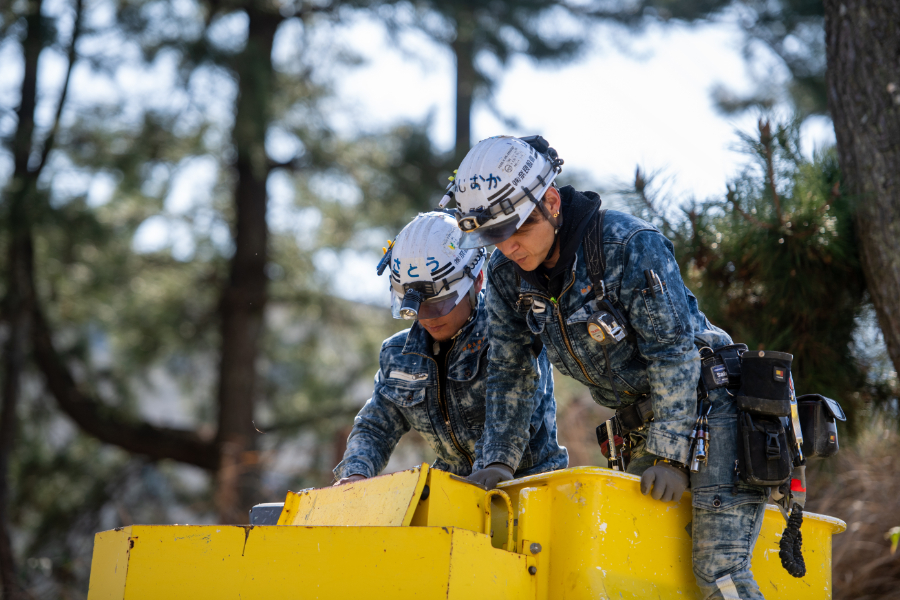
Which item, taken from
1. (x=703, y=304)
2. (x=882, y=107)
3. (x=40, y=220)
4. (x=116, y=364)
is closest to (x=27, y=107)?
(x=40, y=220)

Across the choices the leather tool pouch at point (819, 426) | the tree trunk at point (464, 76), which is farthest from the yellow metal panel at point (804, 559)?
the tree trunk at point (464, 76)

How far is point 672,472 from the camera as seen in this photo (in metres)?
2.68

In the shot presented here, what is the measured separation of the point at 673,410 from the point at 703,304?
2.05m

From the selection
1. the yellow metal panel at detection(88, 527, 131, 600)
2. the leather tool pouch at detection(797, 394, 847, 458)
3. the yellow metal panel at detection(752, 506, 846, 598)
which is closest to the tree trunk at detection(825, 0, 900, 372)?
the leather tool pouch at detection(797, 394, 847, 458)

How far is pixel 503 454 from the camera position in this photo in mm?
3211

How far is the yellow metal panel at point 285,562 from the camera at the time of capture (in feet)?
7.45

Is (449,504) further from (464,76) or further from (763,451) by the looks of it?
(464,76)

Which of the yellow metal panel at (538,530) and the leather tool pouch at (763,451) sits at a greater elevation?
the leather tool pouch at (763,451)

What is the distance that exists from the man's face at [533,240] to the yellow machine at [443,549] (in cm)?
79

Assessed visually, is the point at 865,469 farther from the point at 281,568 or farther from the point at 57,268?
the point at 57,268

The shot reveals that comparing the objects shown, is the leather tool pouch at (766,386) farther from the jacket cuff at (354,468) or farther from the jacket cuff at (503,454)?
the jacket cuff at (354,468)

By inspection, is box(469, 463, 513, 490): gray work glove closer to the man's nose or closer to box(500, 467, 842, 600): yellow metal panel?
box(500, 467, 842, 600): yellow metal panel

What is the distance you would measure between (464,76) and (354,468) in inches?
295

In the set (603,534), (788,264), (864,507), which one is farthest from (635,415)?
(864,507)
